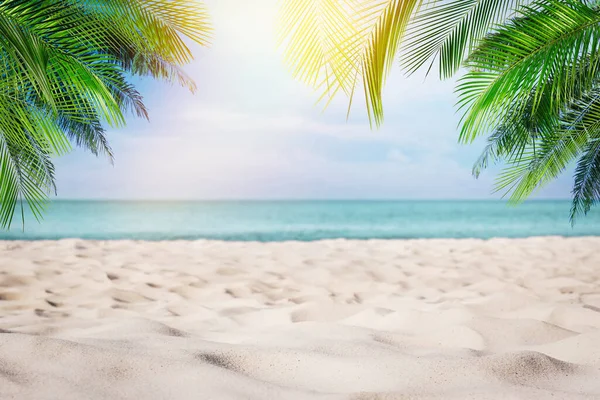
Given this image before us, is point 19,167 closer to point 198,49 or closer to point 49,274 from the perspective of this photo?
point 49,274

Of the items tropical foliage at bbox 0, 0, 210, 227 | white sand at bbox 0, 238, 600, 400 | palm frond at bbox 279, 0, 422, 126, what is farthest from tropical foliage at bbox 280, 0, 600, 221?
white sand at bbox 0, 238, 600, 400

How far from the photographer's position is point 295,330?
243 cm

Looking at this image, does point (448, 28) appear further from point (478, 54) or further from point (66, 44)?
point (66, 44)

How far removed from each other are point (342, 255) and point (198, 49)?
93.8 feet

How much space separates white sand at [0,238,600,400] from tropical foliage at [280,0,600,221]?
96cm

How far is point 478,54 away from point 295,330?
191cm

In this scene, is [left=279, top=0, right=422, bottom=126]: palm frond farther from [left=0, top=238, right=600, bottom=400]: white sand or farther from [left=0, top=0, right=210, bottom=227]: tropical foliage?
[left=0, top=238, right=600, bottom=400]: white sand

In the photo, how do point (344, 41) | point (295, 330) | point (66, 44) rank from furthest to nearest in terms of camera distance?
point (66, 44) → point (295, 330) → point (344, 41)

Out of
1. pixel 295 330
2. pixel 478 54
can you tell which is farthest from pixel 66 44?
pixel 478 54

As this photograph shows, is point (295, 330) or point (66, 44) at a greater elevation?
point (66, 44)

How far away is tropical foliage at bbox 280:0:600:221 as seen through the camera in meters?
1.68

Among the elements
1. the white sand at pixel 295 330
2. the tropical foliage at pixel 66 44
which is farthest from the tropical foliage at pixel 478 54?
the white sand at pixel 295 330

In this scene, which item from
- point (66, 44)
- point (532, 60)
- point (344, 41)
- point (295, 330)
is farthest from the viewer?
point (66, 44)

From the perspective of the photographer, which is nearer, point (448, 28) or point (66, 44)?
point (448, 28)
